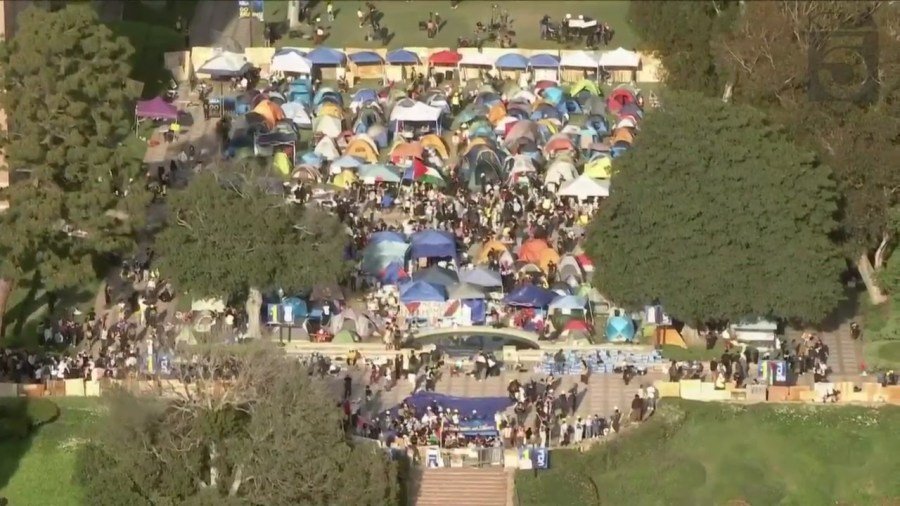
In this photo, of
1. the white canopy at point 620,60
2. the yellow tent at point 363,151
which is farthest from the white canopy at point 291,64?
the white canopy at point 620,60

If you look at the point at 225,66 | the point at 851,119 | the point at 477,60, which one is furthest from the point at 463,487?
the point at 477,60

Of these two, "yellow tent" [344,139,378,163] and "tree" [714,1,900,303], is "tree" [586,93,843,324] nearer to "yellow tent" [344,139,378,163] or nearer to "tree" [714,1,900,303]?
"tree" [714,1,900,303]

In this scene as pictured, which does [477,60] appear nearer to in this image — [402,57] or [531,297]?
[402,57]

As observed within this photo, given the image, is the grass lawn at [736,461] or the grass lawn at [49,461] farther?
the grass lawn at [49,461]

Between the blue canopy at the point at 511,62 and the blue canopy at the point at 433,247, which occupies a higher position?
the blue canopy at the point at 511,62

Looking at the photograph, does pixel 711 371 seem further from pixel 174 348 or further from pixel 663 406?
pixel 174 348

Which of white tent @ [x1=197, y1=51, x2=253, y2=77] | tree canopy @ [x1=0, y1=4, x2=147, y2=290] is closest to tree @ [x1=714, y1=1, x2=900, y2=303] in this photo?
white tent @ [x1=197, y1=51, x2=253, y2=77]

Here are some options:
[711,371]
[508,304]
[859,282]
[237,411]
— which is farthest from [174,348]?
[859,282]

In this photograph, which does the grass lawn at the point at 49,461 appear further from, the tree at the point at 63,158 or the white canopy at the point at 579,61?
the white canopy at the point at 579,61
